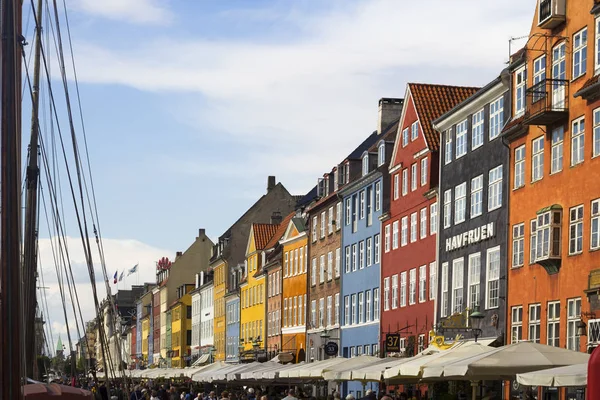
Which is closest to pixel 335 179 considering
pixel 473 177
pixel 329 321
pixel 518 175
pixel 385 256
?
pixel 329 321

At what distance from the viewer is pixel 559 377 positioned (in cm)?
2264

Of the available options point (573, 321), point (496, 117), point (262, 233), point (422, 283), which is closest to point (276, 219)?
point (262, 233)

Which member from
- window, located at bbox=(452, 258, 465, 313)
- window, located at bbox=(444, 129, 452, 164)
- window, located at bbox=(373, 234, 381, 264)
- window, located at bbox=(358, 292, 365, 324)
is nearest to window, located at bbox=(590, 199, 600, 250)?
window, located at bbox=(452, 258, 465, 313)

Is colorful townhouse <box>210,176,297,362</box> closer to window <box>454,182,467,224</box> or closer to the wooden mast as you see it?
window <box>454,182,467,224</box>

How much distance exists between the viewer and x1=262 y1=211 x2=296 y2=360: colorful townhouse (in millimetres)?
87875

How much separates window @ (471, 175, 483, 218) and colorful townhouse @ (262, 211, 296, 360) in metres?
39.8

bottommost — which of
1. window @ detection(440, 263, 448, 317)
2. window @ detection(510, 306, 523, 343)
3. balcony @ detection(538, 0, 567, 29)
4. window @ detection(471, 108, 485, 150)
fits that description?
window @ detection(510, 306, 523, 343)

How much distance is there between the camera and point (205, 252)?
495 feet

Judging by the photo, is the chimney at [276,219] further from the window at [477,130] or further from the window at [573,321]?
the window at [573,321]

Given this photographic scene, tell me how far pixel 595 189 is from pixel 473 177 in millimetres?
11732

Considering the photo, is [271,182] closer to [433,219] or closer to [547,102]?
[433,219]

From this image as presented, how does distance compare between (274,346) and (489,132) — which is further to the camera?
(274,346)

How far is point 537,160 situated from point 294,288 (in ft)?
143

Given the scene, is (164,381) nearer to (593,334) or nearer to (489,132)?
(489,132)
